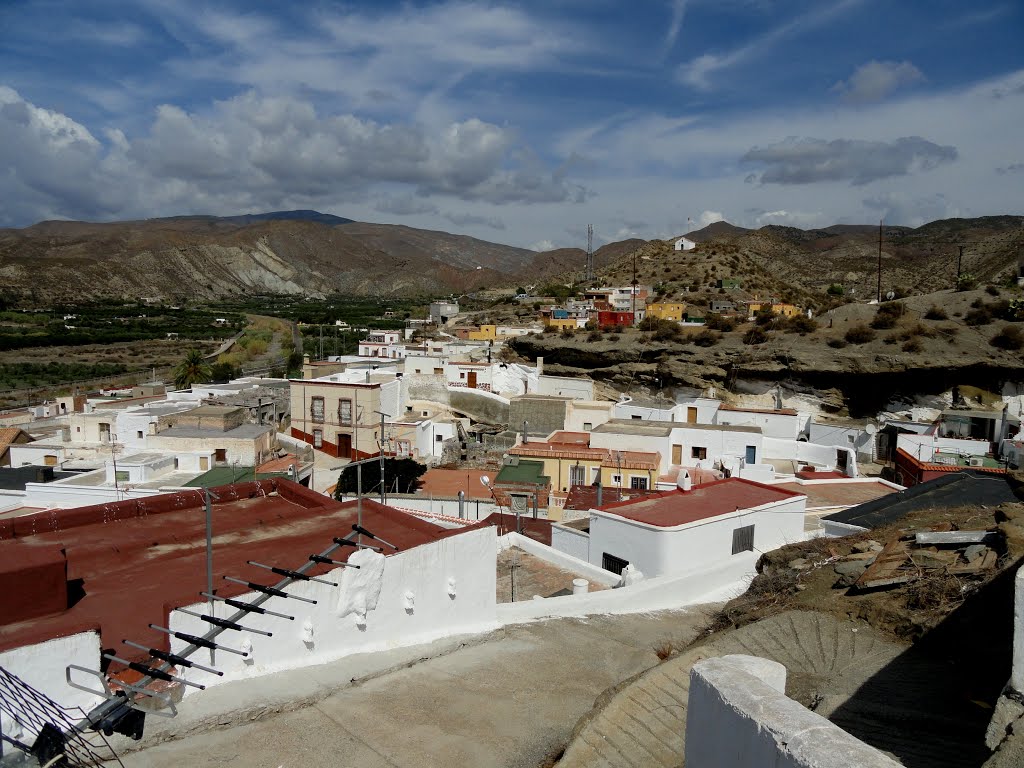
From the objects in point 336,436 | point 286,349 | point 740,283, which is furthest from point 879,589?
point 286,349

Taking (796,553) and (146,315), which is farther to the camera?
(146,315)

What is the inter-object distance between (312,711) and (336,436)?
80.6 ft

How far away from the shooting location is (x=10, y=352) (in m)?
72.8

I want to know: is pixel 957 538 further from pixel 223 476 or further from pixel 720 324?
pixel 720 324

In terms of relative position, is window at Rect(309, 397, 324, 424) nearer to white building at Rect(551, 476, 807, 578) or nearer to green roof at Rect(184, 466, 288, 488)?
green roof at Rect(184, 466, 288, 488)

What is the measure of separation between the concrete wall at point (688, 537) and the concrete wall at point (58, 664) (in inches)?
328

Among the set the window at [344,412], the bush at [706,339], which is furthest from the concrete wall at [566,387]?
the window at [344,412]

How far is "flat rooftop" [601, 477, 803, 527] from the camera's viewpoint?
11938 mm

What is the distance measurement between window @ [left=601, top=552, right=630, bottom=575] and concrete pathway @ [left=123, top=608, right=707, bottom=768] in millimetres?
4546

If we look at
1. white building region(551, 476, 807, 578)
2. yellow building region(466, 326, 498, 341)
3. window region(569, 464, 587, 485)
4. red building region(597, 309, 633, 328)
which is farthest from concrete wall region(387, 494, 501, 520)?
yellow building region(466, 326, 498, 341)

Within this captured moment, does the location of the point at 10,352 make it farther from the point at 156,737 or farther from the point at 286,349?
the point at 156,737

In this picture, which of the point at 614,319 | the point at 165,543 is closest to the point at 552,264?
the point at 614,319

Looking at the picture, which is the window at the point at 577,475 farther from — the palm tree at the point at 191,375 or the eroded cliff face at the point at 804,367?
the palm tree at the point at 191,375

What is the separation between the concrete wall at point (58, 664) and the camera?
424 centimetres
